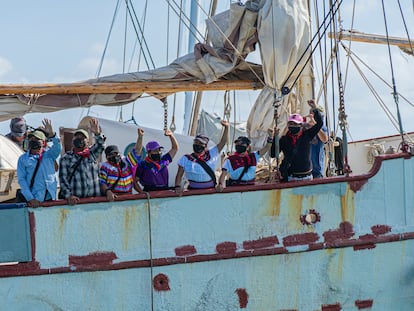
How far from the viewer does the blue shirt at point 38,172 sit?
5.83 metres

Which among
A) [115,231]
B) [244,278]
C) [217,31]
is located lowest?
[244,278]

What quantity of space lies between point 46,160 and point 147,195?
1.01 m

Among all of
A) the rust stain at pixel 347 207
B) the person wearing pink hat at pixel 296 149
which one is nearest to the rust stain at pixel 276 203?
the person wearing pink hat at pixel 296 149

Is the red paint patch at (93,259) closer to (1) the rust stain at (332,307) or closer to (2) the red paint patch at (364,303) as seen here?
(1) the rust stain at (332,307)

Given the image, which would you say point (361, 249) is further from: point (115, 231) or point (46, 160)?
point (46, 160)

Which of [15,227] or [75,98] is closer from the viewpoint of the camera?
[15,227]

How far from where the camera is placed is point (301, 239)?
616cm

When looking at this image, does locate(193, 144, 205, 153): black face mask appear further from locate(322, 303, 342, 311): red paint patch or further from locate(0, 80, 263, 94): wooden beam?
locate(0, 80, 263, 94): wooden beam

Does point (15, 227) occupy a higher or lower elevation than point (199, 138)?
lower

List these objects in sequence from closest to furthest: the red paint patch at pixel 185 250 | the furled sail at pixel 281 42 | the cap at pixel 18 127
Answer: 1. the red paint patch at pixel 185 250
2. the furled sail at pixel 281 42
3. the cap at pixel 18 127

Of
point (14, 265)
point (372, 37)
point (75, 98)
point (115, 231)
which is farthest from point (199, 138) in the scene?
point (372, 37)

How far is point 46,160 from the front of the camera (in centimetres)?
589

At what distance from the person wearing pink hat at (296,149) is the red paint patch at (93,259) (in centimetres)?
194

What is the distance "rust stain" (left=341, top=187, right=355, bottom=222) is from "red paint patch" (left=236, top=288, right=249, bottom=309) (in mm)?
1216
